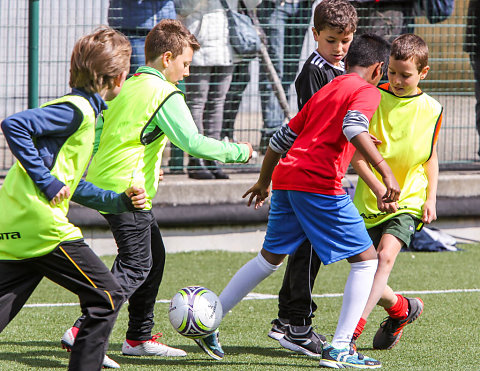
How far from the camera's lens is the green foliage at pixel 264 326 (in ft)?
14.7

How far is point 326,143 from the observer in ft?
14.2

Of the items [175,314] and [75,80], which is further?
[175,314]

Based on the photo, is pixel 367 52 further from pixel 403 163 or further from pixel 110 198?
pixel 110 198

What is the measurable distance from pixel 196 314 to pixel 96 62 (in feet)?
4.78

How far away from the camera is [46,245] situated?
347 centimetres

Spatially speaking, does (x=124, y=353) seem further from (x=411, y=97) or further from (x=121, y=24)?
(x=121, y=24)

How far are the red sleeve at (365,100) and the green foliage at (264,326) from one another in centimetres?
129

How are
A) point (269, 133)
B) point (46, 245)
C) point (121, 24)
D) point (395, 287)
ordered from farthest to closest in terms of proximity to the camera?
point (269, 133) < point (121, 24) < point (395, 287) < point (46, 245)

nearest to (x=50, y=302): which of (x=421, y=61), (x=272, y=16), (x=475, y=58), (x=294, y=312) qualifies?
(x=294, y=312)

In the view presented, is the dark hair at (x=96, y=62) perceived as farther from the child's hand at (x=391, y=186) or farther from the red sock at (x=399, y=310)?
the red sock at (x=399, y=310)

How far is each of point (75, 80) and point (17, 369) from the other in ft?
5.08

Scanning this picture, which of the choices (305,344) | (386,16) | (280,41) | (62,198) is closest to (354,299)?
(305,344)

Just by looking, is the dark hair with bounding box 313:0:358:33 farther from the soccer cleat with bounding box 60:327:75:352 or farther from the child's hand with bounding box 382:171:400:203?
the soccer cleat with bounding box 60:327:75:352

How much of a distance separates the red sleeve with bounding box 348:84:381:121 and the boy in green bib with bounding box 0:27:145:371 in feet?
3.76
